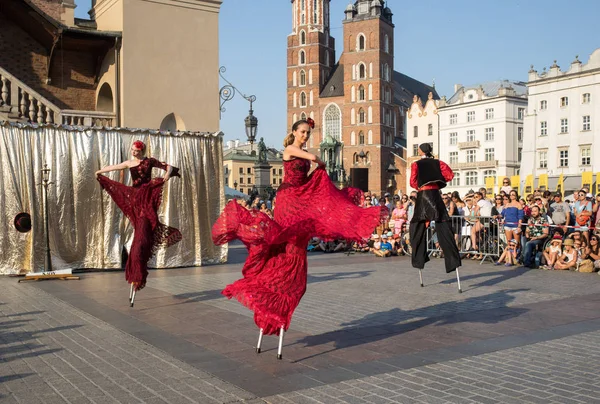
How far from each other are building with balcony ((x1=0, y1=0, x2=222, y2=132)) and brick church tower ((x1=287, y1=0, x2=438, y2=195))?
259 feet

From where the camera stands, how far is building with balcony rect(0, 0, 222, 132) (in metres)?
19.2

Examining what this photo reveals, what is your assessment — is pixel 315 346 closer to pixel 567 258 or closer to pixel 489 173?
pixel 567 258

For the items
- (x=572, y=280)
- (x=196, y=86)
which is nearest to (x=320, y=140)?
(x=196, y=86)

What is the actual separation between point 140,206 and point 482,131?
77940mm

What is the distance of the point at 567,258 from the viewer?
14.4 m

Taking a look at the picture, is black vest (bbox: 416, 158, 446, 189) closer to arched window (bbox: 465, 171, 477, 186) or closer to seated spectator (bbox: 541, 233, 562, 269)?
seated spectator (bbox: 541, 233, 562, 269)

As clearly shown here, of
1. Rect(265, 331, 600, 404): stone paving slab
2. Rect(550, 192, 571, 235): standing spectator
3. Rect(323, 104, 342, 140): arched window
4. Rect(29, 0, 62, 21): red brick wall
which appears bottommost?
Rect(265, 331, 600, 404): stone paving slab

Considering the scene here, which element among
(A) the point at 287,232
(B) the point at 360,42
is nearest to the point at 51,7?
(A) the point at 287,232


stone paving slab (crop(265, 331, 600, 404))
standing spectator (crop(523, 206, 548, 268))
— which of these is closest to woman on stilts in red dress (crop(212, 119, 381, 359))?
stone paving slab (crop(265, 331, 600, 404))

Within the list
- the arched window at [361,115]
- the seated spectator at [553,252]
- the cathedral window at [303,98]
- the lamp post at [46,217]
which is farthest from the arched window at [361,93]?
the lamp post at [46,217]

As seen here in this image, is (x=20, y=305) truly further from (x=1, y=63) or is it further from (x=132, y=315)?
(x=1, y=63)

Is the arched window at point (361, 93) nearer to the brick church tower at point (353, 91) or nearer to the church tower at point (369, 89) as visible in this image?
the church tower at point (369, 89)

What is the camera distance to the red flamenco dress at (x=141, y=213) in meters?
9.40

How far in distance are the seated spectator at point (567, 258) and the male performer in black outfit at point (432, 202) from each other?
4386 millimetres
